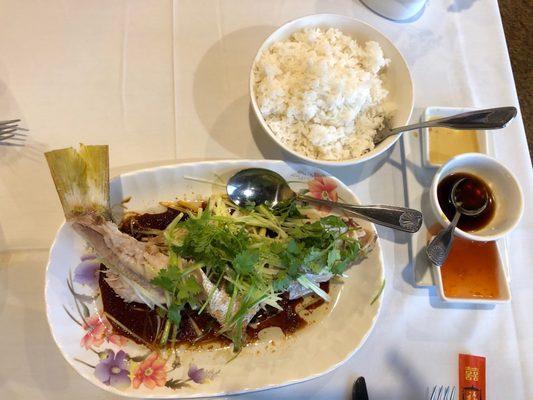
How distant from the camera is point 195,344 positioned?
1241mm

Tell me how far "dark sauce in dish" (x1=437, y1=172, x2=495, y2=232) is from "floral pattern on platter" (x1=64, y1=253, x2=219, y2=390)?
909 millimetres

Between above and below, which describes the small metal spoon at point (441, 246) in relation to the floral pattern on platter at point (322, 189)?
below

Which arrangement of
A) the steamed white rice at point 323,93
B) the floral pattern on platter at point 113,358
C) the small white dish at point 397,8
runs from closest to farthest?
1. the floral pattern on platter at point 113,358
2. the steamed white rice at point 323,93
3. the small white dish at point 397,8

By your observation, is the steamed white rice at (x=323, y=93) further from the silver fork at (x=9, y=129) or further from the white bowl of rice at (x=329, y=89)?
the silver fork at (x=9, y=129)

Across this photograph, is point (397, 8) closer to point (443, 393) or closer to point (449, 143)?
point (449, 143)

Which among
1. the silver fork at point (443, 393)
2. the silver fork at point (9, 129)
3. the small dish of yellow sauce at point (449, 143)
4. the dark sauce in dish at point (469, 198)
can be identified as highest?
the silver fork at point (9, 129)

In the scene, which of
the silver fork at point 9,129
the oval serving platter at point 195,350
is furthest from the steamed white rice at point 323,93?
the silver fork at point 9,129

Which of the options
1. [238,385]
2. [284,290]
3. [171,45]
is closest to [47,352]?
[238,385]

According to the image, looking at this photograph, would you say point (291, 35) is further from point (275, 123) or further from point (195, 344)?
point (195, 344)

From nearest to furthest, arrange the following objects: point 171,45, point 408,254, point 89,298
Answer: point 89,298
point 408,254
point 171,45

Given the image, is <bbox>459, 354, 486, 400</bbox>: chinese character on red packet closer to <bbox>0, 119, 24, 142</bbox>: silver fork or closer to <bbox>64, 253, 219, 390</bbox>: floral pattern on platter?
<bbox>64, 253, 219, 390</bbox>: floral pattern on platter

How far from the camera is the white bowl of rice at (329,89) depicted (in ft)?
4.10

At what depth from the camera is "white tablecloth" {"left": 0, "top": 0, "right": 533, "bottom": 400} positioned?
4.11ft

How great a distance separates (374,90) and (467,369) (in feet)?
3.14
